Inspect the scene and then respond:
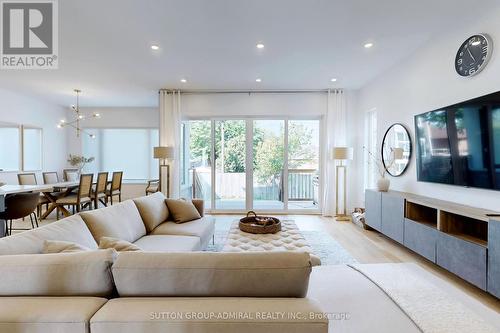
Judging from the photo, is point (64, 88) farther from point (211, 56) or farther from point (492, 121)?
point (492, 121)

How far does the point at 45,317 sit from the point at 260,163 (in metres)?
4.87

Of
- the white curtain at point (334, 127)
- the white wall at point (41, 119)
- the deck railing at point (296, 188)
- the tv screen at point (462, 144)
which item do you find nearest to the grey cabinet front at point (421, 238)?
the tv screen at point (462, 144)

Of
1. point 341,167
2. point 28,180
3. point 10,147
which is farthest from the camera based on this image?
point 10,147

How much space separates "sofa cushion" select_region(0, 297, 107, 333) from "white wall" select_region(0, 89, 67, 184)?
6074mm

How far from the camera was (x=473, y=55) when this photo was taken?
2678mm

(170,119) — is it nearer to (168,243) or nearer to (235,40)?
(235,40)

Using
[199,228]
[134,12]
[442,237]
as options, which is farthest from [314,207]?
[134,12]

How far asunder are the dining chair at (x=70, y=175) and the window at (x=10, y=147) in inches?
35.2

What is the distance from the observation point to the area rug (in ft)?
10.0

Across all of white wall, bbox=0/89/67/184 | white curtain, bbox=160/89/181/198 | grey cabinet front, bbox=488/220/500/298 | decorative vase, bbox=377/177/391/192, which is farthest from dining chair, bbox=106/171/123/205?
grey cabinet front, bbox=488/220/500/298

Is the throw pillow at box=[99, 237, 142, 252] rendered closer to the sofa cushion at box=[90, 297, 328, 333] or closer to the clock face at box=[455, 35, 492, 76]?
Answer: the sofa cushion at box=[90, 297, 328, 333]

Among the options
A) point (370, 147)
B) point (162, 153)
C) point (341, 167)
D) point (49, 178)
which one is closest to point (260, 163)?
point (341, 167)

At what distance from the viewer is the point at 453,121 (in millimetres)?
2814

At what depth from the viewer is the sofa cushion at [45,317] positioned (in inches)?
34.6
